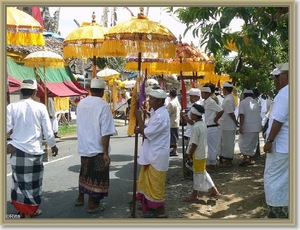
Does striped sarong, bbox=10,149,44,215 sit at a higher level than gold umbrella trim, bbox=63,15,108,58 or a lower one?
lower

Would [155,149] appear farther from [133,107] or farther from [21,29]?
[21,29]

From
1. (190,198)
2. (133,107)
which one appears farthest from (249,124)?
(133,107)

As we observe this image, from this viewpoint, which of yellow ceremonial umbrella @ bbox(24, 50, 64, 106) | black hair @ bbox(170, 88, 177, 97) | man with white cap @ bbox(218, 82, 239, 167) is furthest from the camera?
black hair @ bbox(170, 88, 177, 97)

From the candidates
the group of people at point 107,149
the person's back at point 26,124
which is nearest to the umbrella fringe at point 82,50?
the group of people at point 107,149

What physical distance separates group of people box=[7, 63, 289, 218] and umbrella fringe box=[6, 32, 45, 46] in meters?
0.97

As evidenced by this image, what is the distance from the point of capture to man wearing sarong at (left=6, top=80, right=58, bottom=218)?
5.13 m

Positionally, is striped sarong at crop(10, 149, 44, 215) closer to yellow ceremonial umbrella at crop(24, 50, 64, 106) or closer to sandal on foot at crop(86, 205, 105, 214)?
sandal on foot at crop(86, 205, 105, 214)

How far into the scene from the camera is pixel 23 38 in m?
5.95

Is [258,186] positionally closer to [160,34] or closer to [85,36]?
[160,34]

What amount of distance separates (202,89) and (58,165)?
3913mm

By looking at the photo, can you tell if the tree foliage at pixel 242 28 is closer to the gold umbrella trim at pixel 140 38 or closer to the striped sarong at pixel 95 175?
the gold umbrella trim at pixel 140 38

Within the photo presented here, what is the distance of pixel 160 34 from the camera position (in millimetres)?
5438

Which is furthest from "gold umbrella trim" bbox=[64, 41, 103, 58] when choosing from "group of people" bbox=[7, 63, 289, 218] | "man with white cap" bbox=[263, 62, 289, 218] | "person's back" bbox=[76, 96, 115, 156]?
"man with white cap" bbox=[263, 62, 289, 218]

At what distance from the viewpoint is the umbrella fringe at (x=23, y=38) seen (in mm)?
5814
